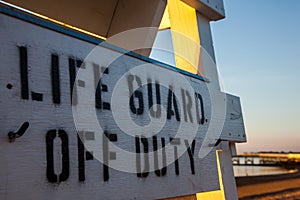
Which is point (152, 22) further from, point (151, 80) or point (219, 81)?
point (151, 80)

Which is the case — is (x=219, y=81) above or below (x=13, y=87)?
above

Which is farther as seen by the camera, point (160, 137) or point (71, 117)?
point (160, 137)

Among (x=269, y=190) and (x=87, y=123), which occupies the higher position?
(x=87, y=123)

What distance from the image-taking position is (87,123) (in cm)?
92

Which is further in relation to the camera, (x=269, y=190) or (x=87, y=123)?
(x=269, y=190)

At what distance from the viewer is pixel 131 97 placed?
3.59ft

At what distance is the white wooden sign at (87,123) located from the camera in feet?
2.48

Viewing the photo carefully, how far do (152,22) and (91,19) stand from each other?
1.15 feet

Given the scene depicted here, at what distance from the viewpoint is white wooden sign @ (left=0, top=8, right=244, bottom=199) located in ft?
2.48

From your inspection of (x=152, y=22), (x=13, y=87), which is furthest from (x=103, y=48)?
(x=152, y=22)

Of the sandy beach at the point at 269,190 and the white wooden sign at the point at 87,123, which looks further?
the sandy beach at the point at 269,190

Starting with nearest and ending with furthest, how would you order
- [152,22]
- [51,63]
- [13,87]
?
1. [13,87]
2. [51,63]
3. [152,22]

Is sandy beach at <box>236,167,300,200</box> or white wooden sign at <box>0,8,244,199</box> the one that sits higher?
white wooden sign at <box>0,8,244,199</box>

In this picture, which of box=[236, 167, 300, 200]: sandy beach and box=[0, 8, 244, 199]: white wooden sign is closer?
box=[0, 8, 244, 199]: white wooden sign
